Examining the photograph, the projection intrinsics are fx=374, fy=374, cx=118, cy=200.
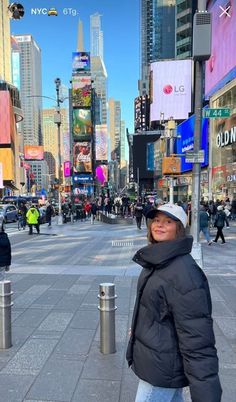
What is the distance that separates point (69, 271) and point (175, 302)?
25.8ft

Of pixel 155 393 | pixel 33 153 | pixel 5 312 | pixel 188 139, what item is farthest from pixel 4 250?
pixel 33 153

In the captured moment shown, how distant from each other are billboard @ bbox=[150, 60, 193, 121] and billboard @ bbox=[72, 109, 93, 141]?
43605mm

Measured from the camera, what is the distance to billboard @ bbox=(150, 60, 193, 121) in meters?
36.0

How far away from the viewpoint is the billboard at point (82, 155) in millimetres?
81188

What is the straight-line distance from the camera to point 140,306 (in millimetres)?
2299

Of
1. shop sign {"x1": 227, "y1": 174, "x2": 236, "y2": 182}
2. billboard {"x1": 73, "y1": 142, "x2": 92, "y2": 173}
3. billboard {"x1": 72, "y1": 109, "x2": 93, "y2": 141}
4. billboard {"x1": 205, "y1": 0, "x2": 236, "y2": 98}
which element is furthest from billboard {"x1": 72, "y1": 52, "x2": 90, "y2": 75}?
shop sign {"x1": 227, "y1": 174, "x2": 236, "y2": 182}

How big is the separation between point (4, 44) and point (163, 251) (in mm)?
127190

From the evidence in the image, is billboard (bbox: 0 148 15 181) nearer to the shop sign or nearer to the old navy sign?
the old navy sign

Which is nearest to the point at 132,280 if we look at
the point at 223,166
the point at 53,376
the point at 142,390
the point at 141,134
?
the point at 53,376

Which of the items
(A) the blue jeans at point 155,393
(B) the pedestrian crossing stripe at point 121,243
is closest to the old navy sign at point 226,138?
(B) the pedestrian crossing stripe at point 121,243

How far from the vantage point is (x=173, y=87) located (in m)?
36.2

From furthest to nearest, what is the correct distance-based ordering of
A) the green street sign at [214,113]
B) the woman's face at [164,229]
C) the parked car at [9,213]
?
the parked car at [9,213]
the green street sign at [214,113]
the woman's face at [164,229]

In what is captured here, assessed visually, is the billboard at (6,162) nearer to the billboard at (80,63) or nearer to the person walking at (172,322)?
the billboard at (80,63)

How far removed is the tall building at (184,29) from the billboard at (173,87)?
125 feet
